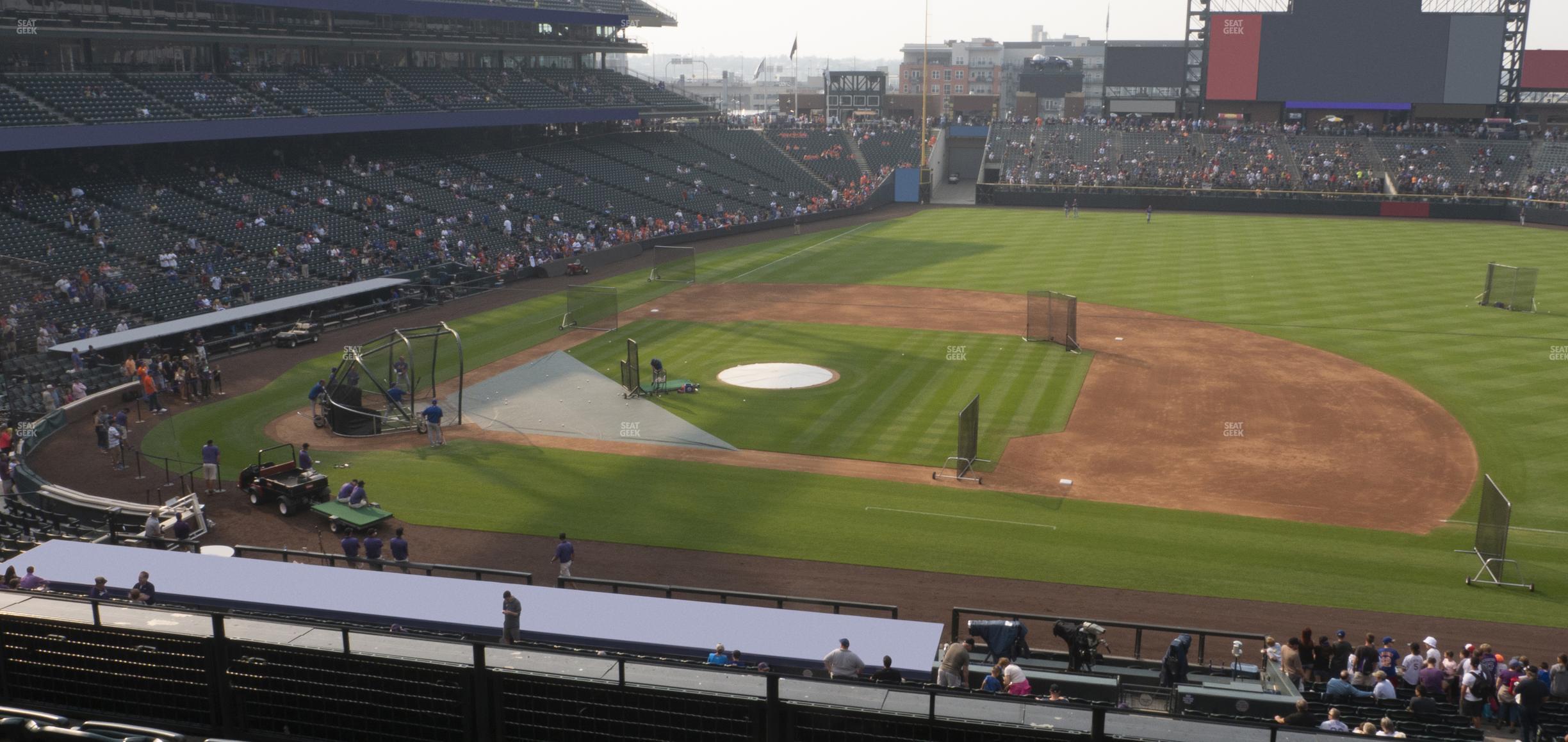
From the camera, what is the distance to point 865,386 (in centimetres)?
3688

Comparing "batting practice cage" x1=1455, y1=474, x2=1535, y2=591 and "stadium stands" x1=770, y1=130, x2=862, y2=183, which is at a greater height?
"stadium stands" x1=770, y1=130, x2=862, y2=183

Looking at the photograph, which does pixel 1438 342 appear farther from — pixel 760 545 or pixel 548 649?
pixel 548 649

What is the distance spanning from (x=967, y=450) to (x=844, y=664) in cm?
1481

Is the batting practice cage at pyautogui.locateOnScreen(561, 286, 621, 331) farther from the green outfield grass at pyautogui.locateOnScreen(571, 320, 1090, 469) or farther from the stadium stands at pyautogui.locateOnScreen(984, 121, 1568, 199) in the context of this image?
the stadium stands at pyautogui.locateOnScreen(984, 121, 1568, 199)

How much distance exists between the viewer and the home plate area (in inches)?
1276

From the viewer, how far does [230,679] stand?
35.6ft

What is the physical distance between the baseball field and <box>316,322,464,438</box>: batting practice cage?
4.67ft

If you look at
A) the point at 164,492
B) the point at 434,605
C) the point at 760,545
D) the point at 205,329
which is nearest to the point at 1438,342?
the point at 760,545

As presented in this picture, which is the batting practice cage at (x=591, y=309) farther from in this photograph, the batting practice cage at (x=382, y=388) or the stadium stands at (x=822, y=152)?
the stadium stands at (x=822, y=152)

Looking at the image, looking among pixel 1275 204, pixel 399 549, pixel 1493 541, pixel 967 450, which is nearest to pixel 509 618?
pixel 399 549

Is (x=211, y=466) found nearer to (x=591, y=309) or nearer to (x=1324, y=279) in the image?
(x=591, y=309)

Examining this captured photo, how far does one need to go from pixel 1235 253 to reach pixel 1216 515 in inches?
1630

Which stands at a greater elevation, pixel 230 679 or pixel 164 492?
pixel 230 679

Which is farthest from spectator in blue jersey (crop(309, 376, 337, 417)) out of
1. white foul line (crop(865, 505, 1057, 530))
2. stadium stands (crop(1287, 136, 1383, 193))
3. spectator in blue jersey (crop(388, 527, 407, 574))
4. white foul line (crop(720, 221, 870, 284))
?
stadium stands (crop(1287, 136, 1383, 193))
